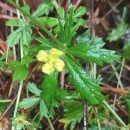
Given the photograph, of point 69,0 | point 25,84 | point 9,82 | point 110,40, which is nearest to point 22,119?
point 25,84

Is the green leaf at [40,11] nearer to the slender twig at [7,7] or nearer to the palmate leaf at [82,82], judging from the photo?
the slender twig at [7,7]

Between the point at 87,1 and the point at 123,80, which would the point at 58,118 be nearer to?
the point at 123,80

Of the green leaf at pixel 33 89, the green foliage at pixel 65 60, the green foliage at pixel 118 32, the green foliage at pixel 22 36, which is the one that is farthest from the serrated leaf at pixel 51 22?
the green foliage at pixel 118 32

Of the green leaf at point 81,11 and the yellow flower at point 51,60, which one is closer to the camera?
the yellow flower at point 51,60

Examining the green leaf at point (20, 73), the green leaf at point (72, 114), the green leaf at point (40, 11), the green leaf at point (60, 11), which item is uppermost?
the green leaf at point (40, 11)

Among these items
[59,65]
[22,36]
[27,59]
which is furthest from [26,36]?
[59,65]

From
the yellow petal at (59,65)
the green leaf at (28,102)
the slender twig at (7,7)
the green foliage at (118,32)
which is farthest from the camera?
the green foliage at (118,32)

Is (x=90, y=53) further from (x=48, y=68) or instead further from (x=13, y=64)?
(x=13, y=64)

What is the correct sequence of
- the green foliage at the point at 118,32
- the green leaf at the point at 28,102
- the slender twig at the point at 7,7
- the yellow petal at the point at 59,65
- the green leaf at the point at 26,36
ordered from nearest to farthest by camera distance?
the yellow petal at the point at 59,65
the green leaf at the point at 28,102
the green leaf at the point at 26,36
the slender twig at the point at 7,7
the green foliage at the point at 118,32

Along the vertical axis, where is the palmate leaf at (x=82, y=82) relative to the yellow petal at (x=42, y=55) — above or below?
below

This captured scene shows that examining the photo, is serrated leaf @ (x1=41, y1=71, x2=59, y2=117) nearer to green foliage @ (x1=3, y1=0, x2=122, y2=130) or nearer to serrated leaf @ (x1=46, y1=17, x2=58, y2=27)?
green foliage @ (x1=3, y1=0, x2=122, y2=130)
